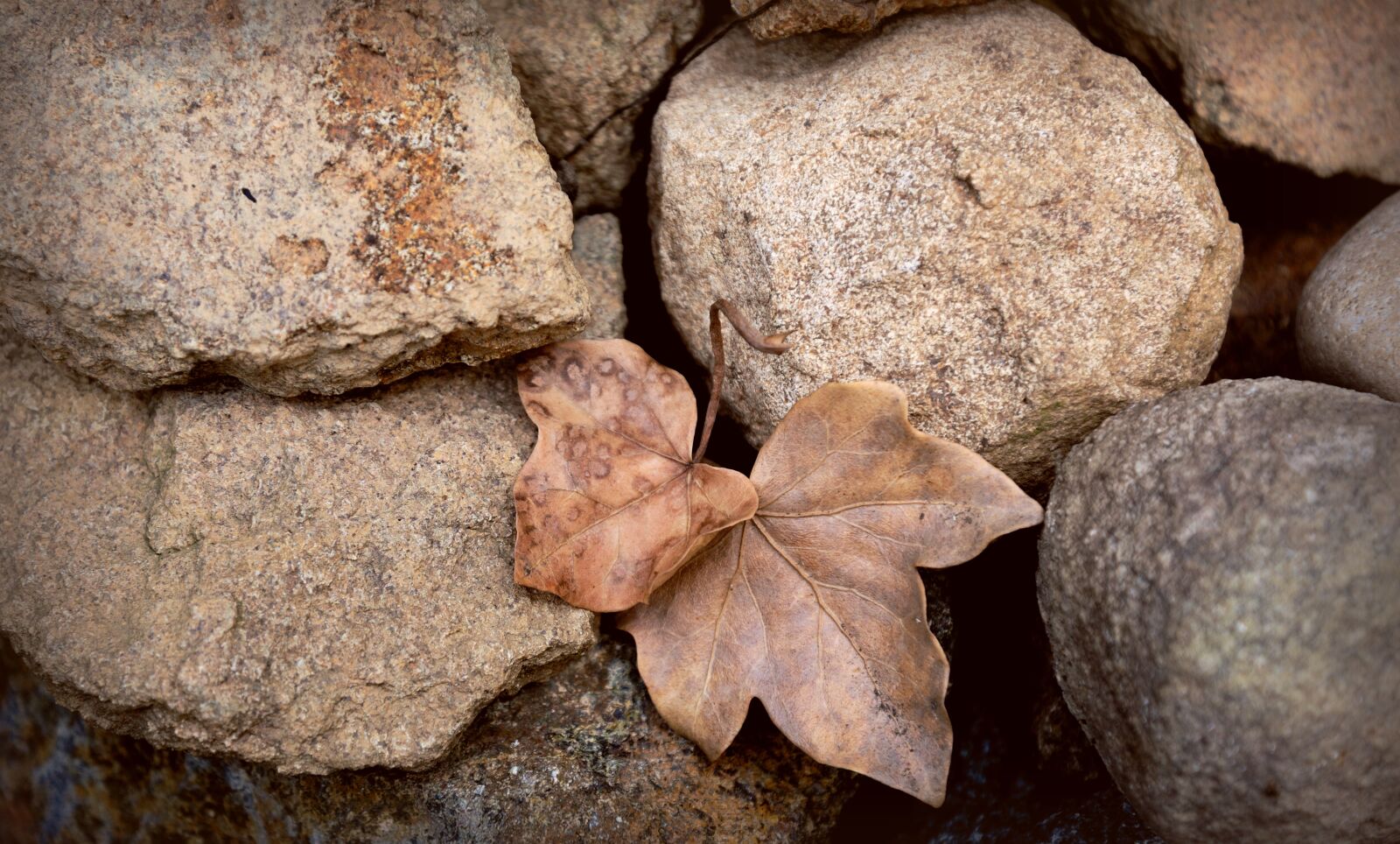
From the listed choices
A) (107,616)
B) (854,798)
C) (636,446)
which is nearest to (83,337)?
(107,616)

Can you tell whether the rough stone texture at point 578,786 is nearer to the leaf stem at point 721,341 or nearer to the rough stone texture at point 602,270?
the leaf stem at point 721,341

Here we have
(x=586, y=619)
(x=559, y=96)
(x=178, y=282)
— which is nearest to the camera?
(x=178, y=282)

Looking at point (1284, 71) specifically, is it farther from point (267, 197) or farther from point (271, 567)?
point (271, 567)

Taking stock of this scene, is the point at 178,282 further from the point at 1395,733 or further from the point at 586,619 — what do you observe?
the point at 1395,733

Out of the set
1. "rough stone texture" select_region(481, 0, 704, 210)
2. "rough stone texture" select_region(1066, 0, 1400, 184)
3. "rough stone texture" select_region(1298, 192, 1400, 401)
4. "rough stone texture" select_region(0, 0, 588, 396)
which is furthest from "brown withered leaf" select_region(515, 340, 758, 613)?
"rough stone texture" select_region(1066, 0, 1400, 184)

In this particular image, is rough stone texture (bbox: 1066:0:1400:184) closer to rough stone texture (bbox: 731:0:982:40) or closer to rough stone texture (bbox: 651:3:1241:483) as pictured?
rough stone texture (bbox: 651:3:1241:483)

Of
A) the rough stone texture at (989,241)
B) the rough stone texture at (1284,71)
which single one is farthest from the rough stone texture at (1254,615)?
the rough stone texture at (1284,71)

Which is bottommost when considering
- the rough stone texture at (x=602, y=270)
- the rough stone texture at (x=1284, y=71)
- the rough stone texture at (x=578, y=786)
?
the rough stone texture at (x=578, y=786)
